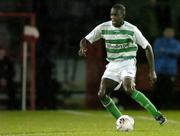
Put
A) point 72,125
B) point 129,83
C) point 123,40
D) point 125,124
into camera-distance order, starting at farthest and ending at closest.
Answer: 1. point 72,125
2. point 123,40
3. point 129,83
4. point 125,124

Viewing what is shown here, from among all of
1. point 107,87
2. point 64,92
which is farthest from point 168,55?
point 107,87

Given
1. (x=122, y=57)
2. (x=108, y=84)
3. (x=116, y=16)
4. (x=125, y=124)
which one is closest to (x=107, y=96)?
(x=108, y=84)

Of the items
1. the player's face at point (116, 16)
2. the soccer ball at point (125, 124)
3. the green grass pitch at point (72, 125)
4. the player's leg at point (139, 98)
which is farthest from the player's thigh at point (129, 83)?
the player's face at point (116, 16)

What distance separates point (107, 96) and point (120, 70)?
1.67 ft

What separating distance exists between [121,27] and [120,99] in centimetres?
890

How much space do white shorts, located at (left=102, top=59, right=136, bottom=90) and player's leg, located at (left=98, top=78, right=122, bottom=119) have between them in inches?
3.5

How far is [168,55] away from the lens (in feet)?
69.9

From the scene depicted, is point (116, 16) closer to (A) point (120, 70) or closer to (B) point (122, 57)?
(B) point (122, 57)

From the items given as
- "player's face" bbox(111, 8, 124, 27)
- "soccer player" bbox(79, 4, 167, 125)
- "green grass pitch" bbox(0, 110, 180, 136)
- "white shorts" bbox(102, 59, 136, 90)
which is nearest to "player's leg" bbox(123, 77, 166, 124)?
"soccer player" bbox(79, 4, 167, 125)

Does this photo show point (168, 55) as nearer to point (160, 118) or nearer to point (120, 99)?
point (120, 99)

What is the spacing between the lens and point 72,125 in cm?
1523

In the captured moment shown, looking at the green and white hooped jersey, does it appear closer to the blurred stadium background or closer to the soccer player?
the soccer player

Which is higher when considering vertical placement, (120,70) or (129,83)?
(120,70)

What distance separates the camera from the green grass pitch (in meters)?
12.9
